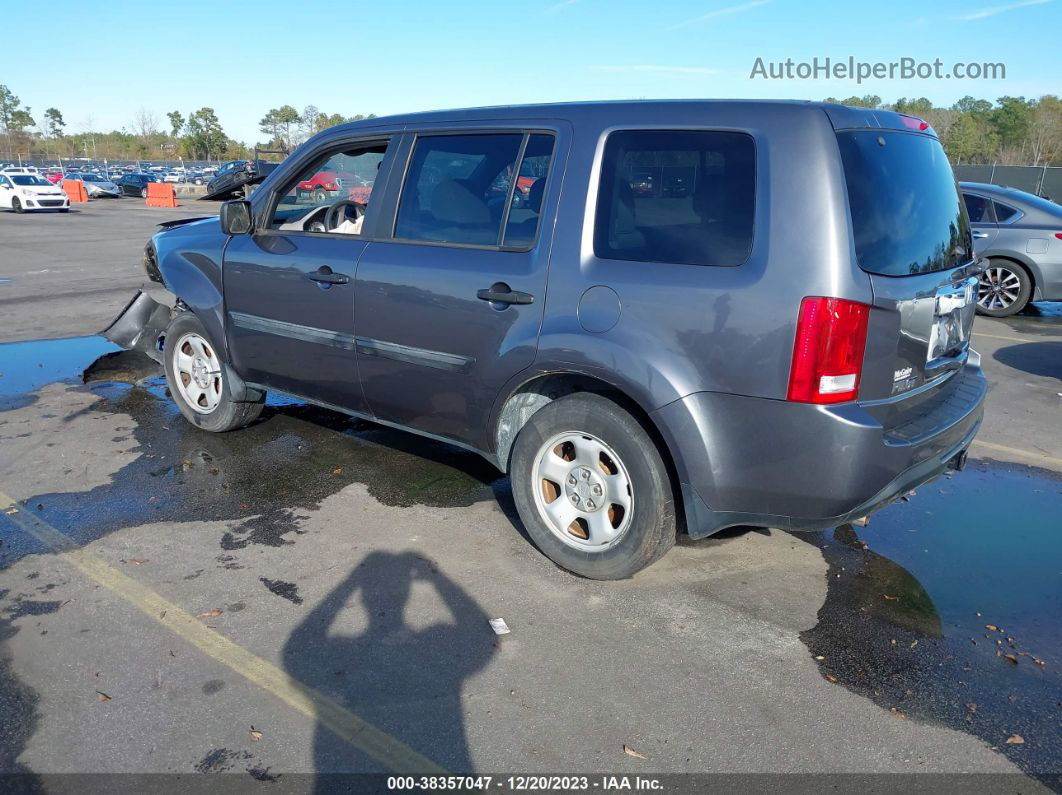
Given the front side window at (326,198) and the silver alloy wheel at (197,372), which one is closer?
the front side window at (326,198)

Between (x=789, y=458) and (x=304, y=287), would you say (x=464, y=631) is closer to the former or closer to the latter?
(x=789, y=458)

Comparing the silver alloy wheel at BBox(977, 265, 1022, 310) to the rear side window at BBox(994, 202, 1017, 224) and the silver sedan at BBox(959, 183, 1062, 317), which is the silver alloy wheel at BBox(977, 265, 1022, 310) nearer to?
the silver sedan at BBox(959, 183, 1062, 317)

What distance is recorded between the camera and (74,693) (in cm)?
289

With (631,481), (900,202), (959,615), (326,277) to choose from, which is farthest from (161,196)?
(959,615)

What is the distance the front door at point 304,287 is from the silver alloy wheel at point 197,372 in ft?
1.18

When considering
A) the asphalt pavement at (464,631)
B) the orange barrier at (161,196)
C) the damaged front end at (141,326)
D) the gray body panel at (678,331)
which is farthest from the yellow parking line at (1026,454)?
the orange barrier at (161,196)

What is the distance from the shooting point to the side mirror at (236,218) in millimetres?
4863

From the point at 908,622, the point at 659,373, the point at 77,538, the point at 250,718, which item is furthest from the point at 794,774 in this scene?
the point at 77,538

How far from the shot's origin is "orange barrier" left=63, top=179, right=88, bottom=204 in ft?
131

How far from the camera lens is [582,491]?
12.2ft

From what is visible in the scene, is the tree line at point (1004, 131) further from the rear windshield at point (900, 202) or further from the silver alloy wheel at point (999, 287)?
the rear windshield at point (900, 202)

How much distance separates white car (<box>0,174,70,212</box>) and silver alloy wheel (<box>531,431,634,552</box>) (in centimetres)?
3423

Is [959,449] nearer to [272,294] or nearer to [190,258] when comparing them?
[272,294]

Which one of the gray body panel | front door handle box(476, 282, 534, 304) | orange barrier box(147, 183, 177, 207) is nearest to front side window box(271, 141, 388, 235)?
the gray body panel
